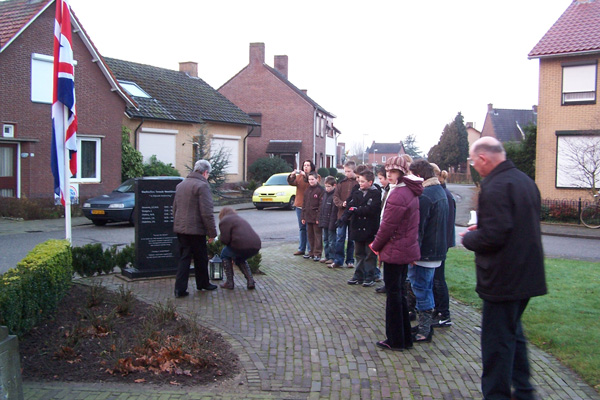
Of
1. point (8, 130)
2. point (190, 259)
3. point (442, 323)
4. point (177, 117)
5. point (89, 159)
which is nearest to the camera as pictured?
point (442, 323)

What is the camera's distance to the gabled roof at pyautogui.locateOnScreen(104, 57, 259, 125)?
2842cm

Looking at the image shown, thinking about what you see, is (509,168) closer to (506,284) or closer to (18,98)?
(506,284)

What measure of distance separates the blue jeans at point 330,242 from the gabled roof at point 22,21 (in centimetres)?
1525

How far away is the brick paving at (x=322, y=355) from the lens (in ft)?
15.1

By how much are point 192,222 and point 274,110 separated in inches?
1540

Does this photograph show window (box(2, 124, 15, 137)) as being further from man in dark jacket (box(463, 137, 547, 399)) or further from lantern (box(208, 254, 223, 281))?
man in dark jacket (box(463, 137, 547, 399))

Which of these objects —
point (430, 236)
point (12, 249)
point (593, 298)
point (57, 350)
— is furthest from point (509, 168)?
point (12, 249)

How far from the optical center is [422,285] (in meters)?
5.92

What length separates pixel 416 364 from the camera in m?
5.26

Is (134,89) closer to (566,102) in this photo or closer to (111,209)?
(111,209)

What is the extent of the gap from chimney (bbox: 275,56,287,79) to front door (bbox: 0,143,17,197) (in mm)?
31974

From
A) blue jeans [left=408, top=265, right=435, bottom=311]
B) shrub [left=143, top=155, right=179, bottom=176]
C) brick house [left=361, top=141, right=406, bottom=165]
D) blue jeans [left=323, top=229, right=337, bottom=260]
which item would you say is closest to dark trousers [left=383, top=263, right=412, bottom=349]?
blue jeans [left=408, top=265, right=435, bottom=311]

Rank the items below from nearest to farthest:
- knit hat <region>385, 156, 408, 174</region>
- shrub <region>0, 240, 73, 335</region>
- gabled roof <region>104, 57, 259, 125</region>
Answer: shrub <region>0, 240, 73, 335</region> → knit hat <region>385, 156, 408, 174</region> → gabled roof <region>104, 57, 259, 125</region>

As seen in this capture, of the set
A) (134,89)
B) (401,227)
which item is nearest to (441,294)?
(401,227)
